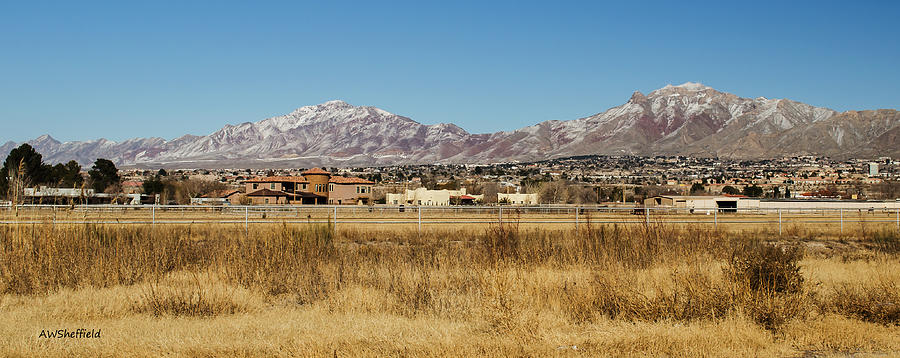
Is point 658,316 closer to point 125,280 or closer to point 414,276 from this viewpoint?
point 414,276

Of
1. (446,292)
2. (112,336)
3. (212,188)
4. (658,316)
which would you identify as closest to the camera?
(112,336)

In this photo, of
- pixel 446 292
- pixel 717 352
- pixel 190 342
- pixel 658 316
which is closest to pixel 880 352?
pixel 717 352

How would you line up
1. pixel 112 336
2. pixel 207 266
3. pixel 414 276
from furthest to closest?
pixel 207 266
pixel 414 276
pixel 112 336

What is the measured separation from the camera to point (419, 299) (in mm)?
11078

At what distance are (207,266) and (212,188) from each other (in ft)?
320

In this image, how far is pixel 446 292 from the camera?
38.3 feet

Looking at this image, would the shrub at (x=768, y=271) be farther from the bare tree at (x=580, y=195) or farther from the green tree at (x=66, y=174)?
the bare tree at (x=580, y=195)

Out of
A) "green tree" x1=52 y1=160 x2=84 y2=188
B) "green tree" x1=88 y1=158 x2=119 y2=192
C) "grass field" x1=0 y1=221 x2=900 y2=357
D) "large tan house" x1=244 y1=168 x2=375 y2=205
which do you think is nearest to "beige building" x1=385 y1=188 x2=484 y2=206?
"large tan house" x1=244 y1=168 x2=375 y2=205

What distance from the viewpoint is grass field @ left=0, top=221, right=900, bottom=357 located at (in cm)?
843
